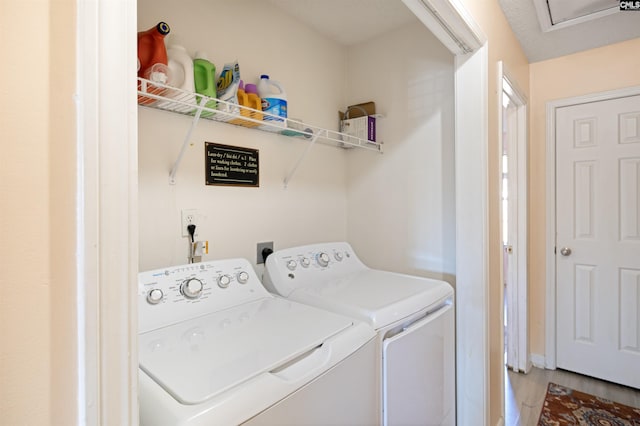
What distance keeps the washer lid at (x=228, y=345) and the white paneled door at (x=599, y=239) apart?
A: 7.28 feet

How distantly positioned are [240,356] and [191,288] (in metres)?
0.45

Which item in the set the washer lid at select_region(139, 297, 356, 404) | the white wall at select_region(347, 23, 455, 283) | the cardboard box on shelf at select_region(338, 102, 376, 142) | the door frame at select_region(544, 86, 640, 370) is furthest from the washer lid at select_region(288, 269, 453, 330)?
the door frame at select_region(544, 86, 640, 370)

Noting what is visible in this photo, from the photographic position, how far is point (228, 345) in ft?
3.01

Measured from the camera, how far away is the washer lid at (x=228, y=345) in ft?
2.42

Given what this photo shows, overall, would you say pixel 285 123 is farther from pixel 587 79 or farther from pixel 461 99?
pixel 587 79

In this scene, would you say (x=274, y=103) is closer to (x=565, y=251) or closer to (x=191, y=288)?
(x=191, y=288)

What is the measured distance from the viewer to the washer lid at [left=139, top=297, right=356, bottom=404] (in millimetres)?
736

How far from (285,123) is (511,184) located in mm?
1923

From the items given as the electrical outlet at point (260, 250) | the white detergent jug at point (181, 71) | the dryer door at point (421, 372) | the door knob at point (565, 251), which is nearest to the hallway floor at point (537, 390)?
the dryer door at point (421, 372)

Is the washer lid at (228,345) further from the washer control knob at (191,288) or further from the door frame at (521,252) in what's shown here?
the door frame at (521,252)

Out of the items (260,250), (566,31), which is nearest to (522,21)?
(566,31)

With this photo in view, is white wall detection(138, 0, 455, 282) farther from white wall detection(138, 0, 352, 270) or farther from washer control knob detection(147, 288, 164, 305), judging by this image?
washer control knob detection(147, 288, 164, 305)

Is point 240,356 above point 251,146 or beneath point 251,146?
beneath

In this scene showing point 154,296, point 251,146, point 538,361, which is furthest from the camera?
point 538,361
